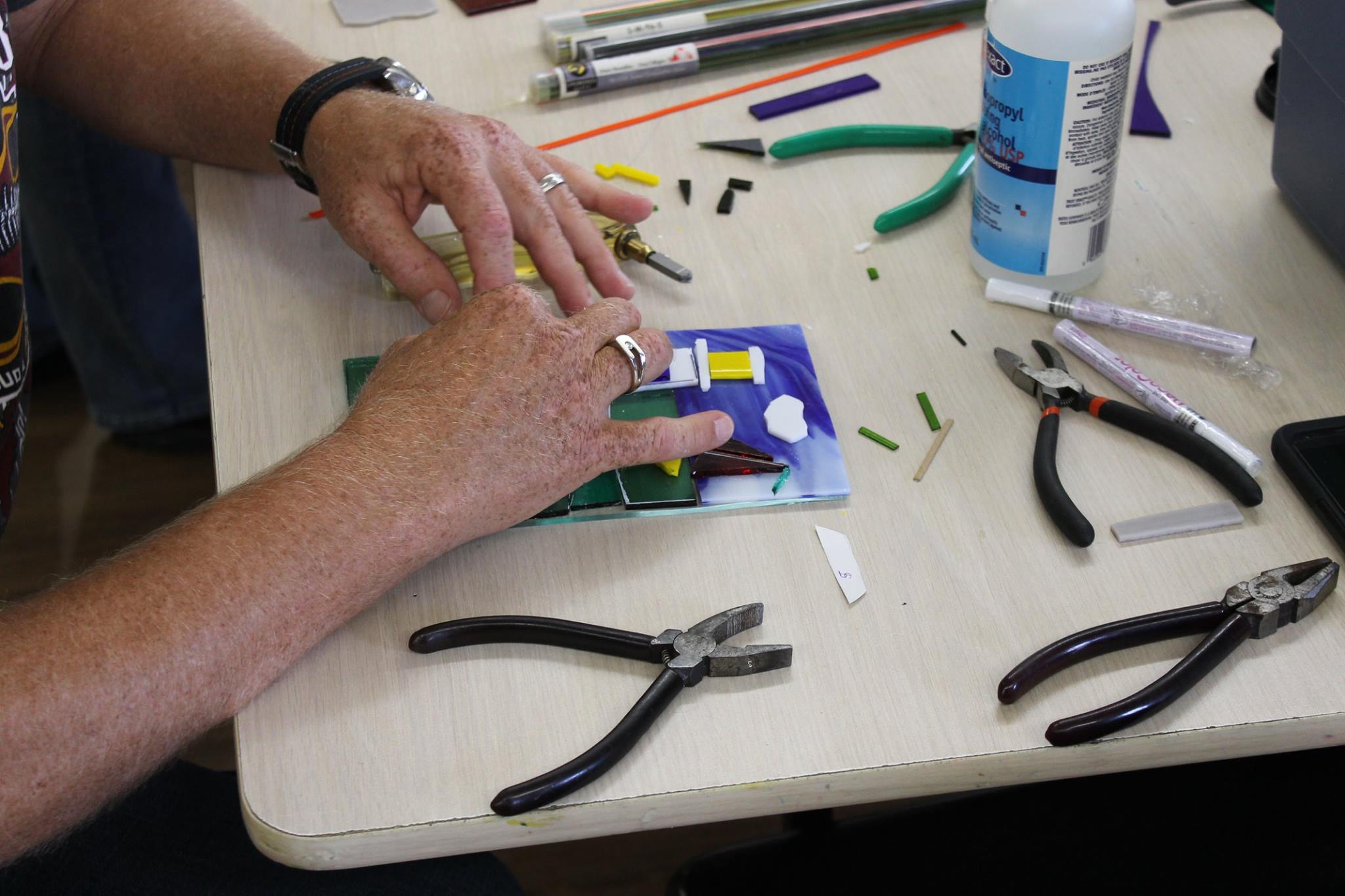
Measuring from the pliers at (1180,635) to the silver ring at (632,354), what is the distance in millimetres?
289

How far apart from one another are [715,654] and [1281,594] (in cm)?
31

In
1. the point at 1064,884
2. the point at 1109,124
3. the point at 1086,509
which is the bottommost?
the point at 1064,884

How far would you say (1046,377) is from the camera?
778 mm

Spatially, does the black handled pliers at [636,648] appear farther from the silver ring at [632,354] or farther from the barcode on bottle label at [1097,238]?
the barcode on bottle label at [1097,238]

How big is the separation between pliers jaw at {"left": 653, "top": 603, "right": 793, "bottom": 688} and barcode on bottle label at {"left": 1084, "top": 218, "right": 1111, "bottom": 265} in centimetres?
39

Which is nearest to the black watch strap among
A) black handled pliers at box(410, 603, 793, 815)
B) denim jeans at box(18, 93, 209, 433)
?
black handled pliers at box(410, 603, 793, 815)

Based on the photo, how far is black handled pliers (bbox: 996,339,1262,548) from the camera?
70 centimetres

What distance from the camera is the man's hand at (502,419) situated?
67 centimetres

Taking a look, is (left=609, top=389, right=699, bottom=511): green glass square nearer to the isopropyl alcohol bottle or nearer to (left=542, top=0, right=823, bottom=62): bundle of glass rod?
the isopropyl alcohol bottle

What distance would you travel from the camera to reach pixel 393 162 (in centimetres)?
86

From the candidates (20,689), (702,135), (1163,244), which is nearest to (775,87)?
(702,135)

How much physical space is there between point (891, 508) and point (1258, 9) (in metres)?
0.75

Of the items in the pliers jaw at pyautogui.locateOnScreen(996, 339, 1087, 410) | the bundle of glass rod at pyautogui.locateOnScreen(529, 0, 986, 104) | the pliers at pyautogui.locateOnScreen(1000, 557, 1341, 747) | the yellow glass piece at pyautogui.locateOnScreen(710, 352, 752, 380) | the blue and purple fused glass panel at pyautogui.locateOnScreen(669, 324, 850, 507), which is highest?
the bundle of glass rod at pyautogui.locateOnScreen(529, 0, 986, 104)

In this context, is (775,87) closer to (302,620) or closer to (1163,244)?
(1163,244)
